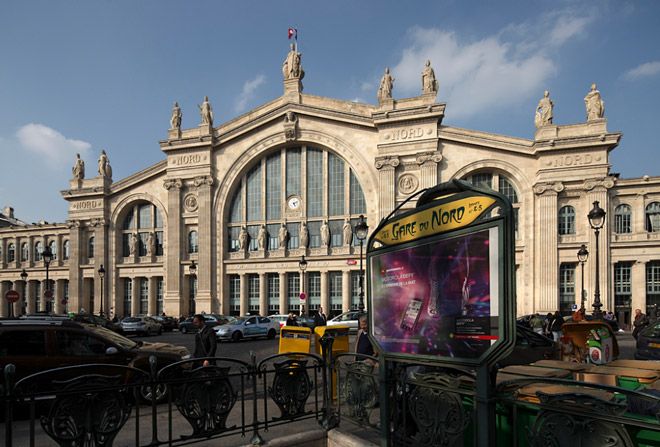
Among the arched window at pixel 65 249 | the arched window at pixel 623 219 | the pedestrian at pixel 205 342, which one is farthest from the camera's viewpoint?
the arched window at pixel 65 249

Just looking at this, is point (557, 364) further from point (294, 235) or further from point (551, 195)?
point (294, 235)

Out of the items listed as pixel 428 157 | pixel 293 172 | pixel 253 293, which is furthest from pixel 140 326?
pixel 428 157

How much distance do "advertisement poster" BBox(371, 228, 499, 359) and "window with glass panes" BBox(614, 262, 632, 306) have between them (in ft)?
117

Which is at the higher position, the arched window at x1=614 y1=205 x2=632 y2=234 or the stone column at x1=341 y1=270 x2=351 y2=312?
the arched window at x1=614 y1=205 x2=632 y2=234

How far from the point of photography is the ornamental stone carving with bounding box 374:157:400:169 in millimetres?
36781

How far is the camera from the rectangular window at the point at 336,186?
3953cm

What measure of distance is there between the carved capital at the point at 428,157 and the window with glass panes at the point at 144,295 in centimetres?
2987

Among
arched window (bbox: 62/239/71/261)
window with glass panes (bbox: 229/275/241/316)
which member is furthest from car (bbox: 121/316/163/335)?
arched window (bbox: 62/239/71/261)

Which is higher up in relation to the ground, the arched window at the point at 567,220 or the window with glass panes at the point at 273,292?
the arched window at the point at 567,220

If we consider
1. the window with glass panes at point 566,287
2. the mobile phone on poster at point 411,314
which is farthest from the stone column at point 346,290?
the mobile phone on poster at point 411,314

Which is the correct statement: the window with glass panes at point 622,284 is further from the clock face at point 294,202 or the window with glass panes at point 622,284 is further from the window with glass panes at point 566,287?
the clock face at point 294,202

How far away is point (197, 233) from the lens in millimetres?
42125

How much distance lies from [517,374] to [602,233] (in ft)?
112

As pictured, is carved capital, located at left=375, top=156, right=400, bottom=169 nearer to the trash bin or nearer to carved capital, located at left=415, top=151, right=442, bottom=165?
carved capital, located at left=415, top=151, right=442, bottom=165
